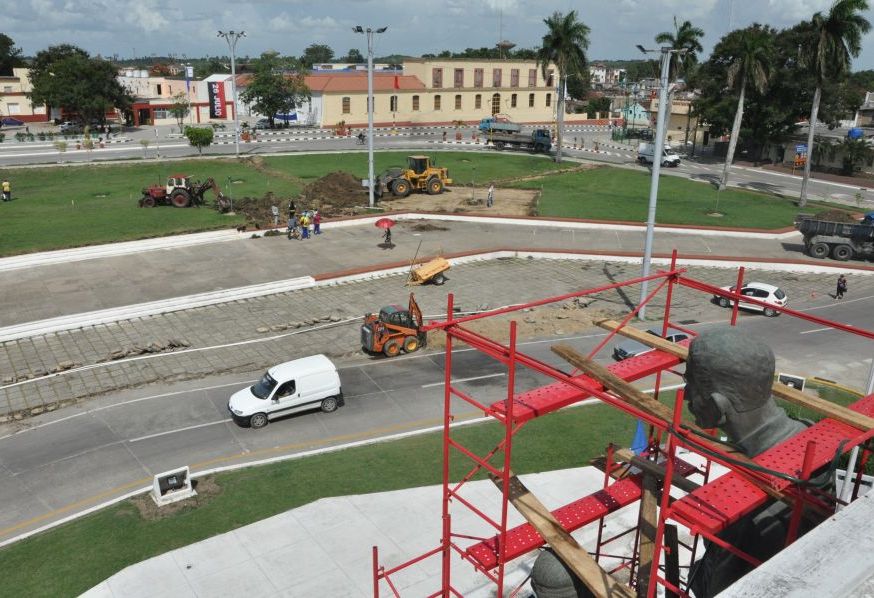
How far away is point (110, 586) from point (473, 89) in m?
88.8

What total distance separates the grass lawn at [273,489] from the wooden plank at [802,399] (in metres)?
7.27

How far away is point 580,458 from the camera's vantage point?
18.4 m

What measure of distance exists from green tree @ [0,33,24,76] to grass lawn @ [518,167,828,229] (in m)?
103

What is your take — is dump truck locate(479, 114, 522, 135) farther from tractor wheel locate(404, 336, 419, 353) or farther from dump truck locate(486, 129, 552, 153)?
tractor wheel locate(404, 336, 419, 353)

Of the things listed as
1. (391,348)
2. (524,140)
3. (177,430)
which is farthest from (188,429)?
(524,140)

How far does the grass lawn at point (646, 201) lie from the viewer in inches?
1813

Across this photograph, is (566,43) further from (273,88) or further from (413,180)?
(273,88)

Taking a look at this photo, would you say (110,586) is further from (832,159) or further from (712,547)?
(832,159)

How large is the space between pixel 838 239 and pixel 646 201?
48.2ft

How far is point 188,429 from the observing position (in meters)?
20.1

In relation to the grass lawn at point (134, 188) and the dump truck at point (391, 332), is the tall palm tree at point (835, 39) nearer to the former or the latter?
the grass lawn at point (134, 188)

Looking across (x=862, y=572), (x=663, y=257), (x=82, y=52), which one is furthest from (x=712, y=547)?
(x=82, y=52)

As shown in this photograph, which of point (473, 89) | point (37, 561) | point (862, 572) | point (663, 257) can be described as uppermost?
point (473, 89)

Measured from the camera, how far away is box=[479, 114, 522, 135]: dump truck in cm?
7350
